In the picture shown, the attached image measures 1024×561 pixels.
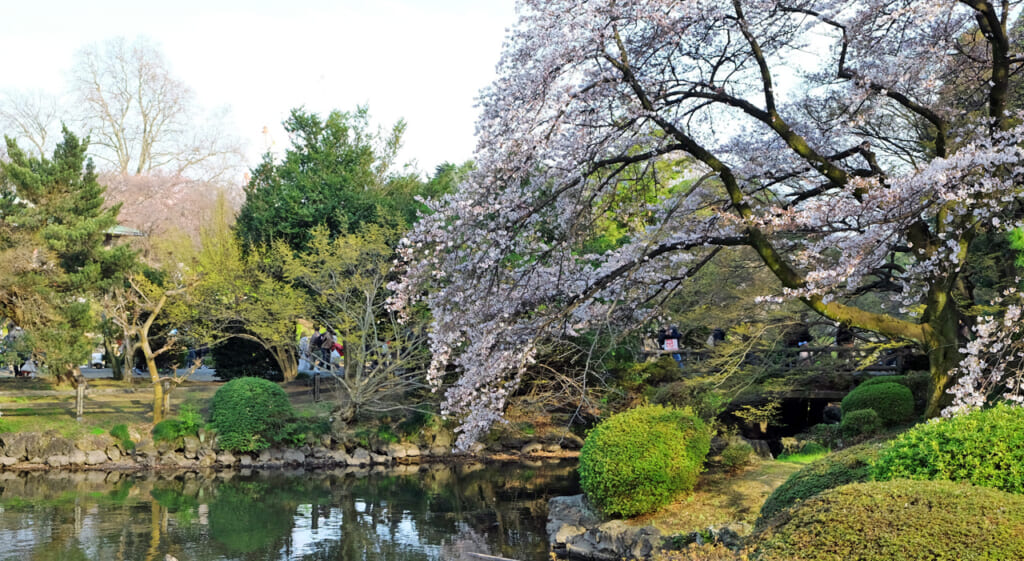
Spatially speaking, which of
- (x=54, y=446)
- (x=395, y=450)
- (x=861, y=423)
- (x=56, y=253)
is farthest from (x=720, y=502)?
(x=56, y=253)

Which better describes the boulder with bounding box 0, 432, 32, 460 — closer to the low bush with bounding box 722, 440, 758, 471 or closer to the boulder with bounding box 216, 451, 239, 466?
the boulder with bounding box 216, 451, 239, 466

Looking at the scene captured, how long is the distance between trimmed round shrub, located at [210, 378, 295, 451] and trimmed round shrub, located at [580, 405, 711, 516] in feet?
27.5

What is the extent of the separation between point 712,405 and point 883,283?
3836 millimetres

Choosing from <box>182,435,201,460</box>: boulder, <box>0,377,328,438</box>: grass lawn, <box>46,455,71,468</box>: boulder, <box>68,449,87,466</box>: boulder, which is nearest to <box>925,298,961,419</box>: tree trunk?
<box>0,377,328,438</box>: grass lawn

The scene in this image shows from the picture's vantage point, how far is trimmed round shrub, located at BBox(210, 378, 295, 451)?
15.9m

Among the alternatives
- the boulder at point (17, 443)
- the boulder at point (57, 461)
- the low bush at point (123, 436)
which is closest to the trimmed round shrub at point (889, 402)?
the low bush at point (123, 436)

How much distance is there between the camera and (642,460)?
9.46 m

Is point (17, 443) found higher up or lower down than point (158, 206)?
lower down

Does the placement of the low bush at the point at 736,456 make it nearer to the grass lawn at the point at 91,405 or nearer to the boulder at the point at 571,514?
the boulder at the point at 571,514

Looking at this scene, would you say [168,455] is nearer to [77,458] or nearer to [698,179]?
[77,458]

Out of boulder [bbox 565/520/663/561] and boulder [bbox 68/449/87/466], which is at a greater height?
boulder [bbox 68/449/87/466]

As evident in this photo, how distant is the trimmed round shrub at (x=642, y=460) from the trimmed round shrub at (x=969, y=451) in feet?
15.2

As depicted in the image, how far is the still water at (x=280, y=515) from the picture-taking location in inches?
386

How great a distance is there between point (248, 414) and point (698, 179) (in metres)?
11.7
